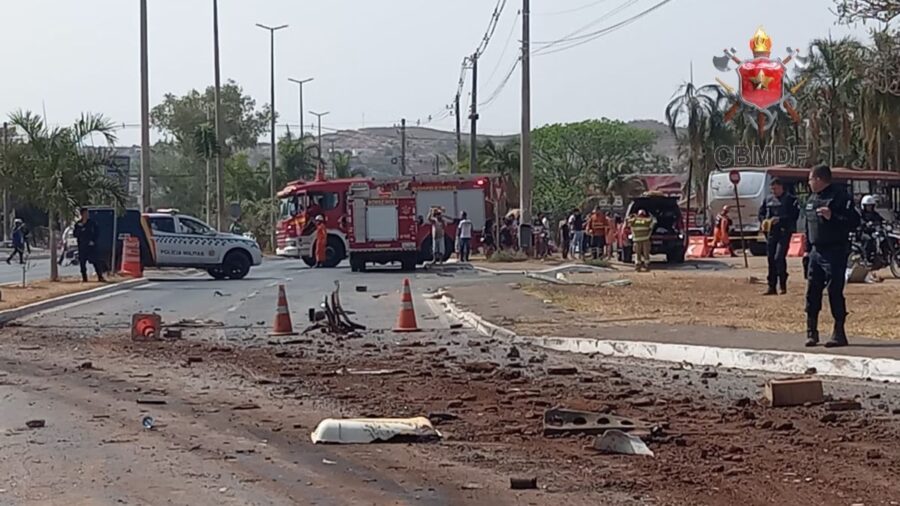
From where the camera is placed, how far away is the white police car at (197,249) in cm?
3528

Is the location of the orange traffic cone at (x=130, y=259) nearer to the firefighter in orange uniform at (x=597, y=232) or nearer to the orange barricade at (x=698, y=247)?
the firefighter in orange uniform at (x=597, y=232)

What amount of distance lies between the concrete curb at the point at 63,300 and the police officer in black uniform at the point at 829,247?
12509 mm

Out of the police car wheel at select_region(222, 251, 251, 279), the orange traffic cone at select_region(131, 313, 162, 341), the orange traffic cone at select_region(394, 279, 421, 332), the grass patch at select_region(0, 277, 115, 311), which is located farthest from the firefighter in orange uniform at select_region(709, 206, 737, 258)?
the orange traffic cone at select_region(131, 313, 162, 341)

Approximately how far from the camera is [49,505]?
7293 mm

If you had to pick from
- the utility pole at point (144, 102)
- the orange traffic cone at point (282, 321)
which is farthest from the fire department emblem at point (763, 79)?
the orange traffic cone at point (282, 321)

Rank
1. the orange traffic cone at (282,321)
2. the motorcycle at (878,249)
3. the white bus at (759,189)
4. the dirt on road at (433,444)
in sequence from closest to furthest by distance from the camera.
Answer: the dirt on road at (433,444) → the orange traffic cone at (282,321) → the motorcycle at (878,249) → the white bus at (759,189)

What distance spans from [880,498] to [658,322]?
10.3 metres

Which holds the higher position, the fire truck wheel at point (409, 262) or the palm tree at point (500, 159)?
the palm tree at point (500, 159)

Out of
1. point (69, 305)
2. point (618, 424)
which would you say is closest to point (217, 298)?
point (69, 305)

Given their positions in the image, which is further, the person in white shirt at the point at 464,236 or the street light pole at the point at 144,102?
the person in white shirt at the point at 464,236

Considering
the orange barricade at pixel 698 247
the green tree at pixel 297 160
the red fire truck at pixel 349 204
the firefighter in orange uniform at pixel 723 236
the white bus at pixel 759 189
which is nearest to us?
the red fire truck at pixel 349 204

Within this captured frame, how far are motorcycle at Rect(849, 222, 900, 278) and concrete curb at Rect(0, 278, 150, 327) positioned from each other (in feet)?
49.9

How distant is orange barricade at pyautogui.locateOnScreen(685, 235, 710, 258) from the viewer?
44.7 metres

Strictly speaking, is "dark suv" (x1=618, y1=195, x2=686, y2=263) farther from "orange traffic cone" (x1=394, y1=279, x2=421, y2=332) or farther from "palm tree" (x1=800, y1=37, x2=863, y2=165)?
"orange traffic cone" (x1=394, y1=279, x2=421, y2=332)
